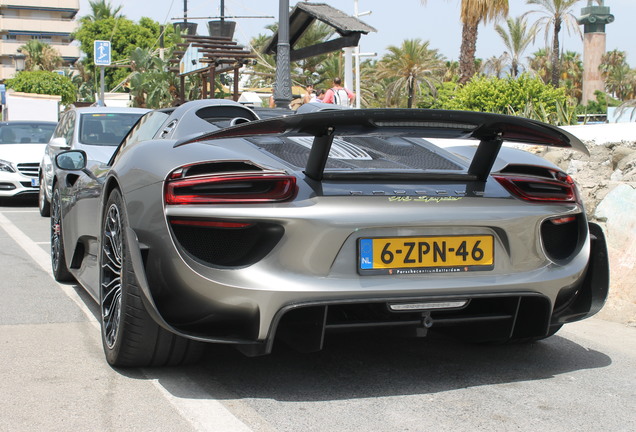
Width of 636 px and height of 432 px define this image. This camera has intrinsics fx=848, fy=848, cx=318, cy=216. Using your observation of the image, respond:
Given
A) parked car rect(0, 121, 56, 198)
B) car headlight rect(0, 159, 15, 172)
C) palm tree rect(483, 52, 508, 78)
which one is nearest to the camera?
parked car rect(0, 121, 56, 198)

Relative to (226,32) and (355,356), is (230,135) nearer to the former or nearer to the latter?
(355,356)

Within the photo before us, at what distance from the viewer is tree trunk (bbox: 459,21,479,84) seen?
28062 millimetres

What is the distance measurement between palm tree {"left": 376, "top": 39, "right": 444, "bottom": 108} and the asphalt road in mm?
47468

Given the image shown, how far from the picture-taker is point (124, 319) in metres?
3.46

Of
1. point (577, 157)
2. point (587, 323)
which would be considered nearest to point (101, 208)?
point (587, 323)

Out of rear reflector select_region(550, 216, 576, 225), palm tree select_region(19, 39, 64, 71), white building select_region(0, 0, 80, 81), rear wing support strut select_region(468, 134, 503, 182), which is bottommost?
rear reflector select_region(550, 216, 576, 225)

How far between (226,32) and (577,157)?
15.2 m

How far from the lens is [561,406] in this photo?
3332 mm

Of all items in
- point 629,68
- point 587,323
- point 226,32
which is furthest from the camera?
point 629,68

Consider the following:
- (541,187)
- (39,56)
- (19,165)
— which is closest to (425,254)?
(541,187)

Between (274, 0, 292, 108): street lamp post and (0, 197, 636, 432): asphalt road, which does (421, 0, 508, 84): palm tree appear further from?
(0, 197, 636, 432): asphalt road

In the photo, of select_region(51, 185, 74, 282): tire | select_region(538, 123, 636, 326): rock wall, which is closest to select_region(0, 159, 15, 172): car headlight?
select_region(51, 185, 74, 282): tire

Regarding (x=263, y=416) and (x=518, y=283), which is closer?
→ (x=263, y=416)

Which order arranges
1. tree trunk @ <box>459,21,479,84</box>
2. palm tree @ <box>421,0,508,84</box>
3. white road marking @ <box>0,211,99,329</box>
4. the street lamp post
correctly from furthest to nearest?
tree trunk @ <box>459,21,479,84</box>
palm tree @ <box>421,0,508,84</box>
the street lamp post
white road marking @ <box>0,211,99,329</box>
